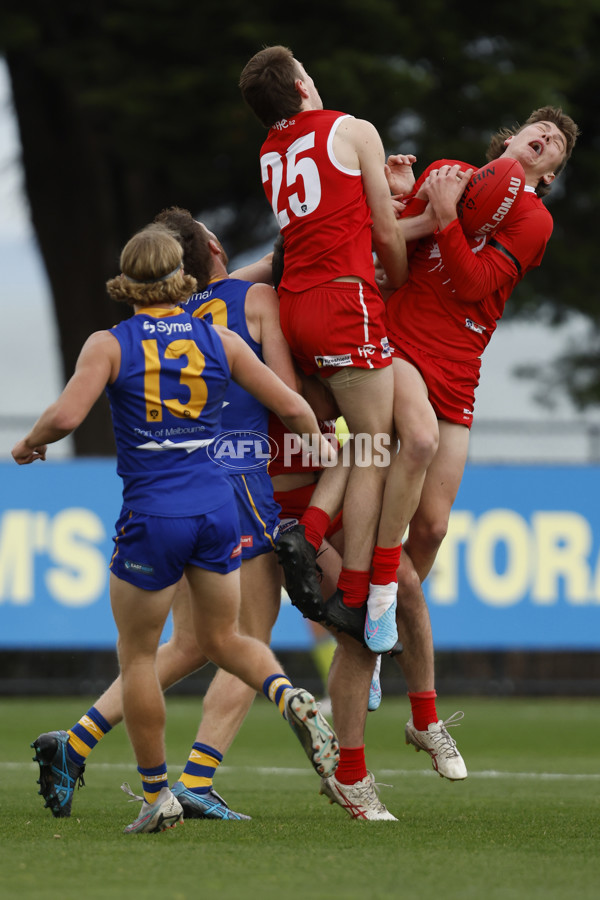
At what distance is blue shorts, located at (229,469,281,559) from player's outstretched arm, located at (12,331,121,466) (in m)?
0.98

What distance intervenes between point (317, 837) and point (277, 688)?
62cm

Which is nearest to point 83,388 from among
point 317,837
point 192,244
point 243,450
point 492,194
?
point 243,450

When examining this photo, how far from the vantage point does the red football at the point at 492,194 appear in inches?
233

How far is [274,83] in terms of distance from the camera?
5.74 meters

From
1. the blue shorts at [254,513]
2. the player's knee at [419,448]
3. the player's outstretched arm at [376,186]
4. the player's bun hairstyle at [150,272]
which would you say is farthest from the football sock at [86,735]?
the player's outstretched arm at [376,186]

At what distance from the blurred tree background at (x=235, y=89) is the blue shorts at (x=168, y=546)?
9139 mm

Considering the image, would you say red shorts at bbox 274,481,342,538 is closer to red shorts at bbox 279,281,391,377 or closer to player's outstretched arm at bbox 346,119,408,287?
red shorts at bbox 279,281,391,377

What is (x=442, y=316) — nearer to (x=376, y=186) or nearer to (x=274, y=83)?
(x=376, y=186)

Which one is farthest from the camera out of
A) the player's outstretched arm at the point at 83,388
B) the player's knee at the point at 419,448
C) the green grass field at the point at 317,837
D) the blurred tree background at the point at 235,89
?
the blurred tree background at the point at 235,89

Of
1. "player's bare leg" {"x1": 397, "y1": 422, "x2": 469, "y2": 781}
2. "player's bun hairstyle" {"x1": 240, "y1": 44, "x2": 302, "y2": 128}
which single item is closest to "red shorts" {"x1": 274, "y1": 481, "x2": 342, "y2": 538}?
"player's bare leg" {"x1": 397, "y1": 422, "x2": 469, "y2": 781}

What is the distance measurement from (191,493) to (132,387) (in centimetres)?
45

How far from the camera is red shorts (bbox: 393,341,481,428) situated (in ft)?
19.8

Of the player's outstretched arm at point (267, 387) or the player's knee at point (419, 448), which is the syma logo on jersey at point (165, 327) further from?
the player's knee at point (419, 448)

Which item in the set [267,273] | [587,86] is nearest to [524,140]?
[267,273]
